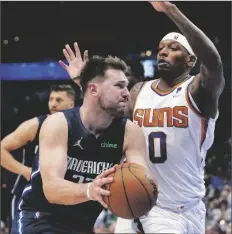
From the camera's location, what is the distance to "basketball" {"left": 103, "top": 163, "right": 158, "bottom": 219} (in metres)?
2.97

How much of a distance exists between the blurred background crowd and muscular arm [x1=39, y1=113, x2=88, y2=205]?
9838 mm

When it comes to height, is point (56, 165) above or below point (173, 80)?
below

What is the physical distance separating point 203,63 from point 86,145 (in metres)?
1.21

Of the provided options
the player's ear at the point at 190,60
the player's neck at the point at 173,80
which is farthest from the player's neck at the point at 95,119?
the player's ear at the point at 190,60

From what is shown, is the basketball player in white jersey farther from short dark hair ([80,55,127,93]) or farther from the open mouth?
short dark hair ([80,55,127,93])

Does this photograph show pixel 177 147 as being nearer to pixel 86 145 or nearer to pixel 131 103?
pixel 131 103

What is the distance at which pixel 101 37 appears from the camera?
15.8 m

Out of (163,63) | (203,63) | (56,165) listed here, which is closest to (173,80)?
(163,63)

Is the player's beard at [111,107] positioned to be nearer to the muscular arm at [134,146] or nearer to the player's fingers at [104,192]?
the muscular arm at [134,146]

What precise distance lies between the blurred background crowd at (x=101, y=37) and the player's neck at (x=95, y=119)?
961 centimetres

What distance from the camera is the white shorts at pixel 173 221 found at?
4.28 m

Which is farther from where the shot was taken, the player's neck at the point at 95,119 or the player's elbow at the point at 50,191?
the player's neck at the point at 95,119

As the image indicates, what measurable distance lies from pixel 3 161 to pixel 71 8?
10595 mm

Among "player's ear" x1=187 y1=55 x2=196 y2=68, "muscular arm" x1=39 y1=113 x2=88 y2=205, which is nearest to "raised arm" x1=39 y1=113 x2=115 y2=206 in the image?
"muscular arm" x1=39 y1=113 x2=88 y2=205
